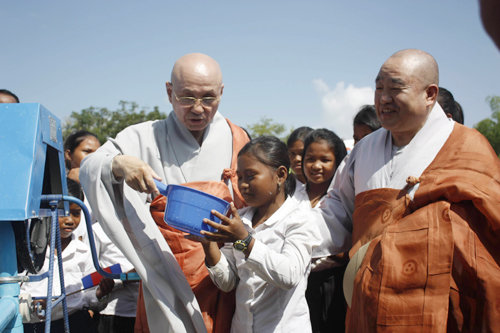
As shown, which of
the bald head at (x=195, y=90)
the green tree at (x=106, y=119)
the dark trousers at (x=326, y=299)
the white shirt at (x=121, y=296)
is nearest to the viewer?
the bald head at (x=195, y=90)

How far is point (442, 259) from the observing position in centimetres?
199

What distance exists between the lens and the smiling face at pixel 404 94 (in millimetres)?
2357

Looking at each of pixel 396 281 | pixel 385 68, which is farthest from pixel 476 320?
pixel 385 68

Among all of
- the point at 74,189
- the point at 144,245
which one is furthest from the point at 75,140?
the point at 144,245

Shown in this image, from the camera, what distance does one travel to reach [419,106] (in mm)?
2371

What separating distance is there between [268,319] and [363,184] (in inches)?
34.8

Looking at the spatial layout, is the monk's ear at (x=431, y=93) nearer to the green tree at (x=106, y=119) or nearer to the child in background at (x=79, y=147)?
the child in background at (x=79, y=147)

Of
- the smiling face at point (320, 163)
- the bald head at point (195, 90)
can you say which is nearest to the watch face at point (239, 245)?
the bald head at point (195, 90)

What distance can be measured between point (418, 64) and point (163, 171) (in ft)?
5.21

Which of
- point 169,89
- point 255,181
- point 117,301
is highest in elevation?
point 169,89

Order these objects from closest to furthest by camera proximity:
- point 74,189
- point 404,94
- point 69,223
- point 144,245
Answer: point 404,94 < point 144,245 < point 69,223 < point 74,189

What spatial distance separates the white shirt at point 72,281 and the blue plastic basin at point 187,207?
1443mm

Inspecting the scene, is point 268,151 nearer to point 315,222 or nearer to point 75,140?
point 315,222

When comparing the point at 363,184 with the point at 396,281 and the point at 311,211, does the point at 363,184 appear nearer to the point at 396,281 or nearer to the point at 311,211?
the point at 311,211
